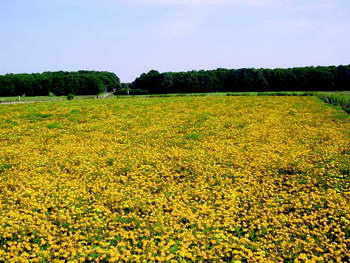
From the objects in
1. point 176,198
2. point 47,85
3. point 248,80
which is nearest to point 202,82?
point 248,80

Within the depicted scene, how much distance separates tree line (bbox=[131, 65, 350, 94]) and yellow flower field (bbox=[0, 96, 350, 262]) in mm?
82938

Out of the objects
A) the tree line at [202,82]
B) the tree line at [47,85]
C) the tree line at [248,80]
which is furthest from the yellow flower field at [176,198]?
the tree line at [47,85]

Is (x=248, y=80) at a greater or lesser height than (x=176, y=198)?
greater

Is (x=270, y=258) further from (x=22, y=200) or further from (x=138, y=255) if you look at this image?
(x=22, y=200)

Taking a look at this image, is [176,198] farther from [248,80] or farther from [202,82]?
[202,82]

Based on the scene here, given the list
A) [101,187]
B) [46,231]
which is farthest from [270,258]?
[101,187]

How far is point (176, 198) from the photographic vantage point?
820 centimetres

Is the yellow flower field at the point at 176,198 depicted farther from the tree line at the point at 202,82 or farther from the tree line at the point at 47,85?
the tree line at the point at 47,85

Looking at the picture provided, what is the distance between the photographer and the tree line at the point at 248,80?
10250cm

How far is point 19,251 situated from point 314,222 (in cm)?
623

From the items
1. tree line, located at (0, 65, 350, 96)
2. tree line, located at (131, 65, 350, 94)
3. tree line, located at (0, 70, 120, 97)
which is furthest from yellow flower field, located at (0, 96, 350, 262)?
tree line, located at (0, 70, 120, 97)

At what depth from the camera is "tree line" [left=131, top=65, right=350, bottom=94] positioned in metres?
102

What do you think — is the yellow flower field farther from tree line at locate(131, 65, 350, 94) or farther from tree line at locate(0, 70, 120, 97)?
tree line at locate(0, 70, 120, 97)

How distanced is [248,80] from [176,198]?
10708cm
